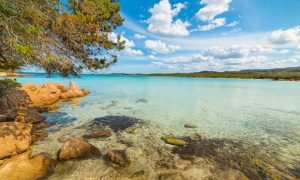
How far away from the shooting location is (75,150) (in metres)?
7.24

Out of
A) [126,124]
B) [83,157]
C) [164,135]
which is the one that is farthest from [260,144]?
[83,157]

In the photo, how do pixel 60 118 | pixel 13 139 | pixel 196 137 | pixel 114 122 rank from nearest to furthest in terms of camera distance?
pixel 13 139
pixel 196 137
pixel 114 122
pixel 60 118

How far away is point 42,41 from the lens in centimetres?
607

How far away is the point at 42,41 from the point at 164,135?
26.2 feet

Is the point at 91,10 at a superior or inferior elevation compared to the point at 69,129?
superior

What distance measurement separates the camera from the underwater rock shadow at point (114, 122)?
1159 cm

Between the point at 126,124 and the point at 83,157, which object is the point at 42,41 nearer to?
the point at 83,157

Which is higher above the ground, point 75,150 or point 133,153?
point 75,150

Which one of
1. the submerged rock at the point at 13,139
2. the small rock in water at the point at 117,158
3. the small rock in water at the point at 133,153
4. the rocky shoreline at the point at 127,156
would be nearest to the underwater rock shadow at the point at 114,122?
the rocky shoreline at the point at 127,156

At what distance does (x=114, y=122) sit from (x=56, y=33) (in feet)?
25.1

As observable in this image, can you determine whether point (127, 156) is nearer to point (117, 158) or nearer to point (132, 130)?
point (117, 158)

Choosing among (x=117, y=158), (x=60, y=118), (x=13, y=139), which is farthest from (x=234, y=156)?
(x=60, y=118)

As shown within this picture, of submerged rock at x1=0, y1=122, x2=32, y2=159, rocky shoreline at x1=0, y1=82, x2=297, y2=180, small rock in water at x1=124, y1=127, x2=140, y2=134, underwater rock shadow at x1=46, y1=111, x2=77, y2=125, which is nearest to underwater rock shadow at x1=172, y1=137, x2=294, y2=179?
rocky shoreline at x1=0, y1=82, x2=297, y2=180

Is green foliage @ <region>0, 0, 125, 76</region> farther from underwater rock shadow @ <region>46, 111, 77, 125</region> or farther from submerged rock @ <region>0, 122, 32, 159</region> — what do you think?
underwater rock shadow @ <region>46, 111, 77, 125</region>
